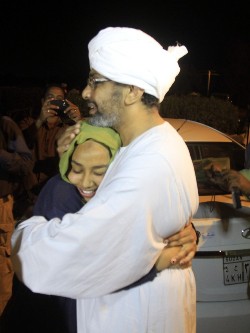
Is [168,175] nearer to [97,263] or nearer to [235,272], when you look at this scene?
[97,263]

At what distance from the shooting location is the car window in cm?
411

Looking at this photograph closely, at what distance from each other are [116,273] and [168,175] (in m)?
0.38

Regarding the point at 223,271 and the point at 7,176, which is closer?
the point at 223,271

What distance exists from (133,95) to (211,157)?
2.78 metres

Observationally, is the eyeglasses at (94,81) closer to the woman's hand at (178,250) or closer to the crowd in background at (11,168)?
the woman's hand at (178,250)

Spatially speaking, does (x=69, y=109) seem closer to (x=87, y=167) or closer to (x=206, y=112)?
(x=87, y=167)

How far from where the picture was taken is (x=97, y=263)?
1.62m

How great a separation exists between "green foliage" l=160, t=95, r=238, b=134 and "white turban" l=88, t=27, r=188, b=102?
12656 millimetres

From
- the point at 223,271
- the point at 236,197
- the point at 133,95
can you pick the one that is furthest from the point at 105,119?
the point at 223,271

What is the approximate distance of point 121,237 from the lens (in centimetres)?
159

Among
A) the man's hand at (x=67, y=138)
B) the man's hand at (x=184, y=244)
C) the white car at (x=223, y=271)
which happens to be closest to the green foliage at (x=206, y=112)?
the white car at (x=223, y=271)

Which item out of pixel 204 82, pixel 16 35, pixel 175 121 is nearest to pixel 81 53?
pixel 16 35

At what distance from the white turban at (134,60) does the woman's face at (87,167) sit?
42 centimetres

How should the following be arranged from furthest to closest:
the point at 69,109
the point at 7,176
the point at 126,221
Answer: the point at 7,176 < the point at 69,109 < the point at 126,221
